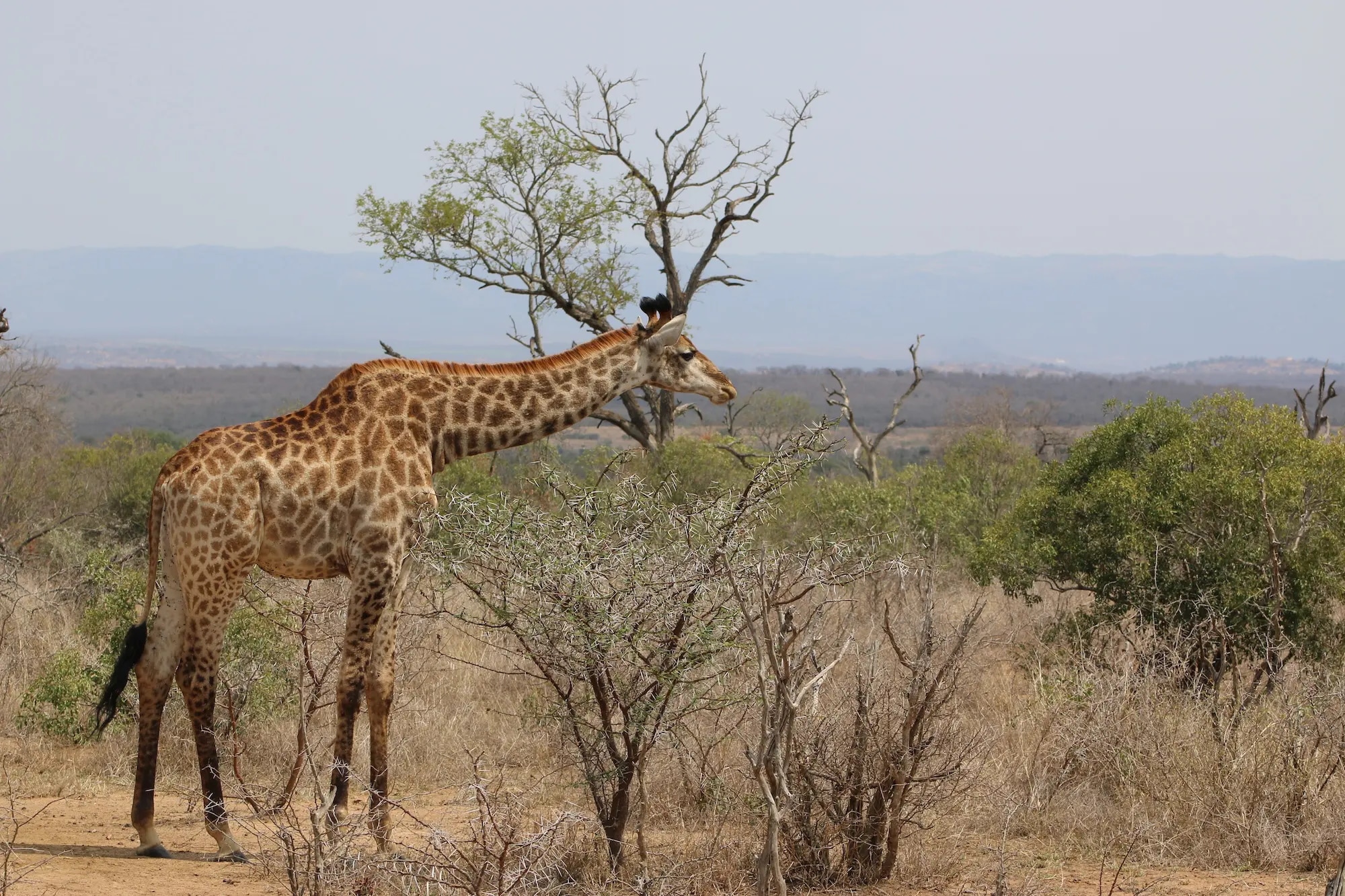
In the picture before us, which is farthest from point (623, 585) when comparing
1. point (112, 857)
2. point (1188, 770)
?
point (1188, 770)

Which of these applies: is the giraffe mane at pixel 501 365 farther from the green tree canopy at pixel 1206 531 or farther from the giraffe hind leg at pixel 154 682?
the green tree canopy at pixel 1206 531

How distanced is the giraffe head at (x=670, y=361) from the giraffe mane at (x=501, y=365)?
0.11 m

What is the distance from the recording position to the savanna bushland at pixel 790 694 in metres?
6.30

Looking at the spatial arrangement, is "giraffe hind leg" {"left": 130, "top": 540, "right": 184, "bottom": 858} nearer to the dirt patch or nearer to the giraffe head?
the dirt patch

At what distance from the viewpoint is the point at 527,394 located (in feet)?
25.3


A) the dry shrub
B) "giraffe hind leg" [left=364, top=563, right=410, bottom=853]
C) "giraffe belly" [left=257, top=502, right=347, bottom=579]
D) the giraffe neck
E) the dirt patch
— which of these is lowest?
the dirt patch

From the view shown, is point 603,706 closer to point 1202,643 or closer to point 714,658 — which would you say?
point 714,658

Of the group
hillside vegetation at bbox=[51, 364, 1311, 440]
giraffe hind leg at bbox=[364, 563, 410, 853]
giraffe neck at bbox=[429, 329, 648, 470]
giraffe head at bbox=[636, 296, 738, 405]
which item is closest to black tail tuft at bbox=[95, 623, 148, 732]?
giraffe hind leg at bbox=[364, 563, 410, 853]

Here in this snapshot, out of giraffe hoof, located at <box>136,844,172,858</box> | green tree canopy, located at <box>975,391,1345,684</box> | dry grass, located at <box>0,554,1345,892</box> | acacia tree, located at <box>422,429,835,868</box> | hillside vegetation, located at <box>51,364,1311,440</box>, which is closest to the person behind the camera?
acacia tree, located at <box>422,429,835,868</box>

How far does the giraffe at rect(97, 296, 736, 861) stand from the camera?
23.4 ft

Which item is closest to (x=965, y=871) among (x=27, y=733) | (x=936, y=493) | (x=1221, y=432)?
(x=1221, y=432)

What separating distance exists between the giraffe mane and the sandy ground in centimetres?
253

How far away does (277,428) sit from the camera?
739 cm

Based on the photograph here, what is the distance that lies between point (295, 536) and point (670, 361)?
2.21 m
